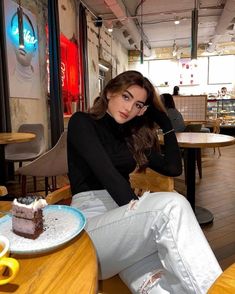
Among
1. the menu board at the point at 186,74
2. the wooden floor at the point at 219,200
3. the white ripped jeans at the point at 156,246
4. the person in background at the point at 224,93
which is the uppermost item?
the menu board at the point at 186,74

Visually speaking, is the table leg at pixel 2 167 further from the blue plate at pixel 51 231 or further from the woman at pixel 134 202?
the blue plate at pixel 51 231

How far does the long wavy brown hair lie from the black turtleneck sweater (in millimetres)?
49

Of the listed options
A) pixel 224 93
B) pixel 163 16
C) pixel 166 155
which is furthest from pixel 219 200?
pixel 224 93

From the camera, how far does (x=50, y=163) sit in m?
2.88

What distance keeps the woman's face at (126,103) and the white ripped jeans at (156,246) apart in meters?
0.57

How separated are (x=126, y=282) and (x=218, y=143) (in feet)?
5.41

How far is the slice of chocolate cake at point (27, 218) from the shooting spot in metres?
0.70

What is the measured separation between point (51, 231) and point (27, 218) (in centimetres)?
7

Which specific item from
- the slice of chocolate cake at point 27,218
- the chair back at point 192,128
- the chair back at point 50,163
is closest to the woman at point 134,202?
the slice of chocolate cake at point 27,218

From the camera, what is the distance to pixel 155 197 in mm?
1036

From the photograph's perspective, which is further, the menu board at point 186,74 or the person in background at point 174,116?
the menu board at point 186,74

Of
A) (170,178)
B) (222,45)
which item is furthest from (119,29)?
(170,178)

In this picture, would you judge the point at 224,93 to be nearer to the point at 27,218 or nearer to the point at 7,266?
the point at 27,218

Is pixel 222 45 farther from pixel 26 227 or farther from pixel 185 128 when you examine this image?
pixel 26 227
